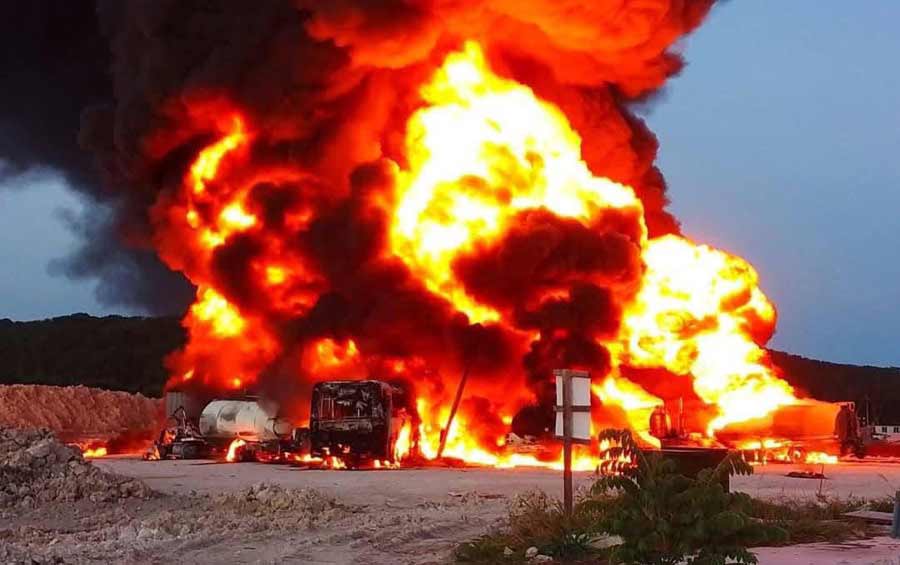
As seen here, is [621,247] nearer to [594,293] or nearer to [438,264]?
[594,293]

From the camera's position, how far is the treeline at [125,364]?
328ft

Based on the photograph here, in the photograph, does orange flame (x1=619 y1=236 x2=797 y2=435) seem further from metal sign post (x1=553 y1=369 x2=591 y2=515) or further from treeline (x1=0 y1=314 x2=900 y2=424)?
treeline (x1=0 y1=314 x2=900 y2=424)

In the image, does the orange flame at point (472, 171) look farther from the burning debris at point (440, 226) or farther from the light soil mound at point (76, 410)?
the light soil mound at point (76, 410)

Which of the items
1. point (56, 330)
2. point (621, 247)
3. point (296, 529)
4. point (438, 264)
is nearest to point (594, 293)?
point (621, 247)

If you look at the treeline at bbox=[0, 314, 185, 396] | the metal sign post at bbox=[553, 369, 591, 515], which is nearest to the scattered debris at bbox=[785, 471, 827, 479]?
the metal sign post at bbox=[553, 369, 591, 515]

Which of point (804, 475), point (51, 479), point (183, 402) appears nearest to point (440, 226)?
point (183, 402)

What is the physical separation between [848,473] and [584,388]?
2033cm

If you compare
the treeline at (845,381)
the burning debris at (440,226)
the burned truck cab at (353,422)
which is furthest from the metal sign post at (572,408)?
the treeline at (845,381)

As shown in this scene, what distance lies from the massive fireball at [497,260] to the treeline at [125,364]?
49.9 metres

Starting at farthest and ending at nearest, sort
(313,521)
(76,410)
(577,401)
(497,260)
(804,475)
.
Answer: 1. (76,410)
2. (497,260)
3. (804,475)
4. (313,521)
5. (577,401)

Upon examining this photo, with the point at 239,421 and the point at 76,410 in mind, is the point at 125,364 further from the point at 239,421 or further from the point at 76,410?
the point at 239,421

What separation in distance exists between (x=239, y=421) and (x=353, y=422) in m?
7.64

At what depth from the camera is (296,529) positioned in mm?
17297

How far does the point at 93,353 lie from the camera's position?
354 ft
